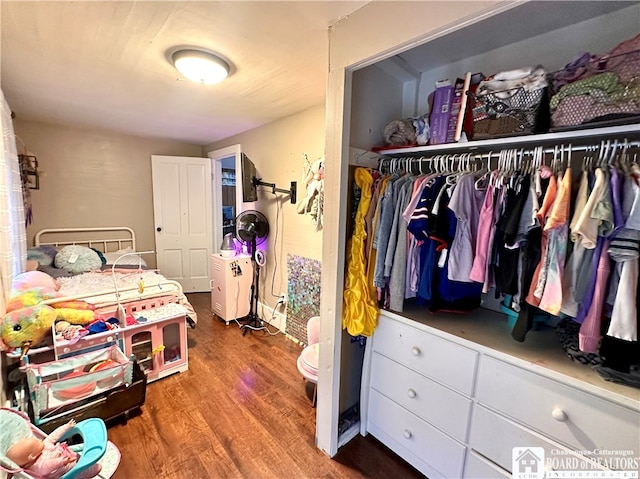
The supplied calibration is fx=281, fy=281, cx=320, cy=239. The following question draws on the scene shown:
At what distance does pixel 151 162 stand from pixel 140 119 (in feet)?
3.44

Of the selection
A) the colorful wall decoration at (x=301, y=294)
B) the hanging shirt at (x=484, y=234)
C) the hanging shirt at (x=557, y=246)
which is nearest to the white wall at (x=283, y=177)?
the colorful wall decoration at (x=301, y=294)

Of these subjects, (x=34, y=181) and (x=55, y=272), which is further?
(x=34, y=181)

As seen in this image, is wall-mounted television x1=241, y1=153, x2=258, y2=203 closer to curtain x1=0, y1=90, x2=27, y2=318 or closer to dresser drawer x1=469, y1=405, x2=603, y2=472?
curtain x1=0, y1=90, x2=27, y2=318

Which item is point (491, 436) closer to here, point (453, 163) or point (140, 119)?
point (453, 163)

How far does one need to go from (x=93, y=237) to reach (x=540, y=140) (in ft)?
15.7

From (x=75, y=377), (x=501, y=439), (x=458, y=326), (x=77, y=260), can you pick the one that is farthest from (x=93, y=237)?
(x=501, y=439)

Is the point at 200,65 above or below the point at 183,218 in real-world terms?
above

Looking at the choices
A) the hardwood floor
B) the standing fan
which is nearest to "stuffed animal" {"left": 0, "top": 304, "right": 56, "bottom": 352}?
the hardwood floor

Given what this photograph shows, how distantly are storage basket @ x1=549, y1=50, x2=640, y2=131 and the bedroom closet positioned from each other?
0.04 meters

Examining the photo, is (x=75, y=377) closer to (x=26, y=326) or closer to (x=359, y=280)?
(x=26, y=326)

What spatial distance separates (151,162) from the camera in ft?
13.1

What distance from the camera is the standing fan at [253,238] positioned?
3.10 metres

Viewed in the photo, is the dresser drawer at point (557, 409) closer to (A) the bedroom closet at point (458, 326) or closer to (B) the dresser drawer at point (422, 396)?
(A) the bedroom closet at point (458, 326)

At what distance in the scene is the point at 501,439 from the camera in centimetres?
119
